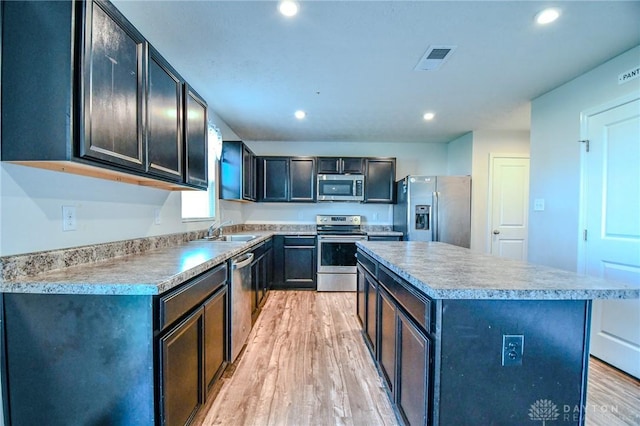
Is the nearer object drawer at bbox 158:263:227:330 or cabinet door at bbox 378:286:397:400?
drawer at bbox 158:263:227:330

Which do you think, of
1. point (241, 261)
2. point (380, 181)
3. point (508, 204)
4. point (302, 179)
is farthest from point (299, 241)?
point (508, 204)

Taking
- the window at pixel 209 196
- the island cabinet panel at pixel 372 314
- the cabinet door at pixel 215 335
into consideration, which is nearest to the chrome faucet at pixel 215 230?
the window at pixel 209 196

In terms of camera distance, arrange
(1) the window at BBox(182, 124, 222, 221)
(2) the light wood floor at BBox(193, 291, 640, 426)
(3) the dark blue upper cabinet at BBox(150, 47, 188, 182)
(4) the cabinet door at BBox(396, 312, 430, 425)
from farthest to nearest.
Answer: (1) the window at BBox(182, 124, 222, 221)
(2) the light wood floor at BBox(193, 291, 640, 426)
(3) the dark blue upper cabinet at BBox(150, 47, 188, 182)
(4) the cabinet door at BBox(396, 312, 430, 425)

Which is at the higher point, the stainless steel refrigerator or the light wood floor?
the stainless steel refrigerator

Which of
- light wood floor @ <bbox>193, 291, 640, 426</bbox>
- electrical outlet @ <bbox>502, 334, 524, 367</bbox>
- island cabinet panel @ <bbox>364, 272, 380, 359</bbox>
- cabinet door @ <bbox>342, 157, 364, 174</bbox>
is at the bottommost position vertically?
light wood floor @ <bbox>193, 291, 640, 426</bbox>

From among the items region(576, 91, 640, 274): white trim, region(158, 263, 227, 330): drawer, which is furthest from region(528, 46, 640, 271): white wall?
region(158, 263, 227, 330): drawer

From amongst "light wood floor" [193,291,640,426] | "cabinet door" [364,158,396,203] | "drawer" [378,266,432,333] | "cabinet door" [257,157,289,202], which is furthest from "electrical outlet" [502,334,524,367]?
"cabinet door" [257,157,289,202]

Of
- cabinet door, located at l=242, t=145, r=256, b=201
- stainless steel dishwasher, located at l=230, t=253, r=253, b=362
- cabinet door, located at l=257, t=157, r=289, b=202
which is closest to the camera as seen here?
stainless steel dishwasher, located at l=230, t=253, r=253, b=362

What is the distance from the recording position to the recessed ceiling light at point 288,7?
5.17ft

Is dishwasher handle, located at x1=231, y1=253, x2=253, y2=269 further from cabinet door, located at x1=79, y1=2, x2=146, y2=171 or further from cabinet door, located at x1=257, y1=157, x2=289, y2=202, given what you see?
cabinet door, located at x1=257, y1=157, x2=289, y2=202

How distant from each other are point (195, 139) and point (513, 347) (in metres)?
2.26

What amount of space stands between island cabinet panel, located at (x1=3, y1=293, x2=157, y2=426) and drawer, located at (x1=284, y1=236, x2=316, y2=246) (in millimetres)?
3076

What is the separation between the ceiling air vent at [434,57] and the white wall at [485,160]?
227 cm

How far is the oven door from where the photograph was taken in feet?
13.4
